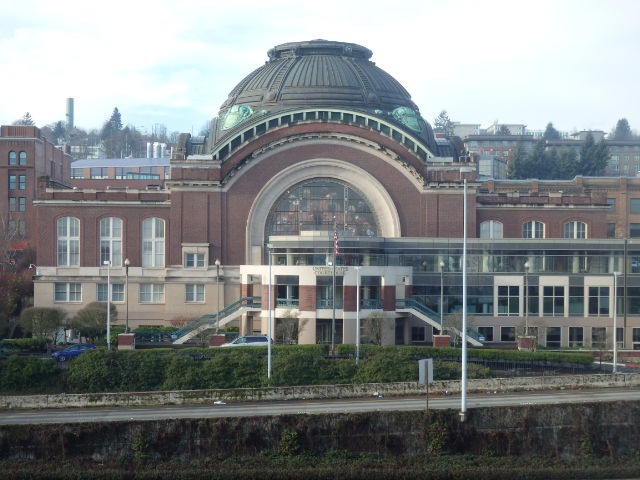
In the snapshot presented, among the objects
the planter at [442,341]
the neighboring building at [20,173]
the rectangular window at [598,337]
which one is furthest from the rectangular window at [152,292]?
the neighboring building at [20,173]

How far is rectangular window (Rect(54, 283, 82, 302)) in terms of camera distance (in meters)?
73.8

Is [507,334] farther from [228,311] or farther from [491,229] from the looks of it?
[228,311]

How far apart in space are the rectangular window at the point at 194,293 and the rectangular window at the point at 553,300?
23801 millimetres

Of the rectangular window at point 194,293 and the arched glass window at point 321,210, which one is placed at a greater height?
the arched glass window at point 321,210

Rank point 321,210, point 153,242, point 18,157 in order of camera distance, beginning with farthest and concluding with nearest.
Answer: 1. point 18,157
2. point 153,242
3. point 321,210

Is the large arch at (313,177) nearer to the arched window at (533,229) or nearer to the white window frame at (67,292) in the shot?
the arched window at (533,229)

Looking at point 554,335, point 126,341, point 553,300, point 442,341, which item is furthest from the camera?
point 553,300

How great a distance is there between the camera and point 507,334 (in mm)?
67625

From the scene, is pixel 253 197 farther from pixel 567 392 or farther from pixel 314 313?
pixel 567 392

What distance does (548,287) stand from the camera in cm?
6794

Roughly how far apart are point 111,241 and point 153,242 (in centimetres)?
306

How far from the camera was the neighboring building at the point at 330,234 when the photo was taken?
64562 mm

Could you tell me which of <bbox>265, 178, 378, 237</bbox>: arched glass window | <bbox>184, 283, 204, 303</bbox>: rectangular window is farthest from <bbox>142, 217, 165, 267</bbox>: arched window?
<bbox>265, 178, 378, 237</bbox>: arched glass window

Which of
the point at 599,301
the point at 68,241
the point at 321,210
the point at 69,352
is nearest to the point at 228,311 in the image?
the point at 321,210
